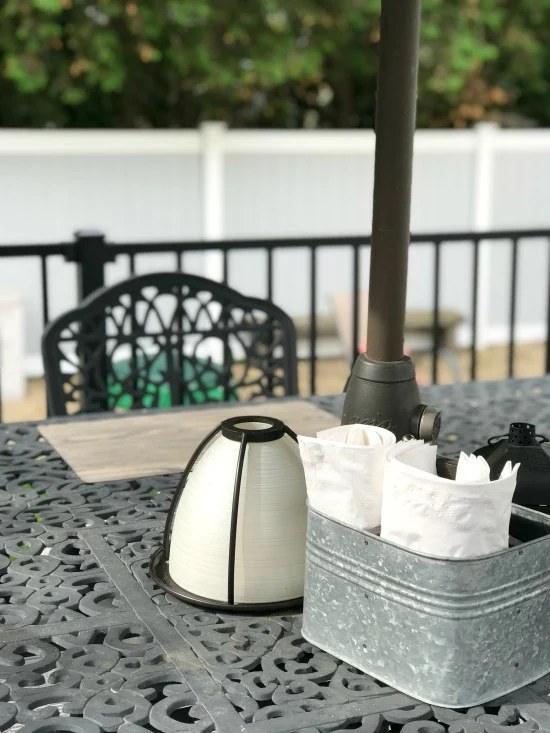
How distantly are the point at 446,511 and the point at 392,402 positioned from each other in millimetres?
308

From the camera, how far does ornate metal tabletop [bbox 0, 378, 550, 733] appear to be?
35.0 inches

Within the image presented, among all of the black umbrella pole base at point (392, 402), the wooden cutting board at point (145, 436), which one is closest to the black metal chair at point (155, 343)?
the wooden cutting board at point (145, 436)

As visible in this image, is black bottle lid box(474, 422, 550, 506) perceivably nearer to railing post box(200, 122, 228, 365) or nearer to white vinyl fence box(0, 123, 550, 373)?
white vinyl fence box(0, 123, 550, 373)

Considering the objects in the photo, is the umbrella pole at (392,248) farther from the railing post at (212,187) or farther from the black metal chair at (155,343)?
the railing post at (212,187)

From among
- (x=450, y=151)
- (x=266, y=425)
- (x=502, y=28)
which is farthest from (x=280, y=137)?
(x=266, y=425)

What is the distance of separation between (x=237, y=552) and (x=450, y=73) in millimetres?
9355

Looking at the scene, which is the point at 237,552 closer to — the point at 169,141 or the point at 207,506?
the point at 207,506

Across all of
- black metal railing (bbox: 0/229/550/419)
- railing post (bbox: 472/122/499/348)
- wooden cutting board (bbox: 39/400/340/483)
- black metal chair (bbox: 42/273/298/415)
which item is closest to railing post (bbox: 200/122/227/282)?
railing post (bbox: 472/122/499/348)

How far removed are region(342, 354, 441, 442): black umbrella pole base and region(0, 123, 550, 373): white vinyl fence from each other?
22.8 feet

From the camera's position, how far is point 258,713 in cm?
89

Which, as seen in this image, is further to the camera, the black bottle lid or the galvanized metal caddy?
the black bottle lid

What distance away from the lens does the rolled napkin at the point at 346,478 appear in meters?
0.95

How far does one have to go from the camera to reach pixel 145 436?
5.69 ft

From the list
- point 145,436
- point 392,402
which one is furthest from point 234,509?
point 145,436
